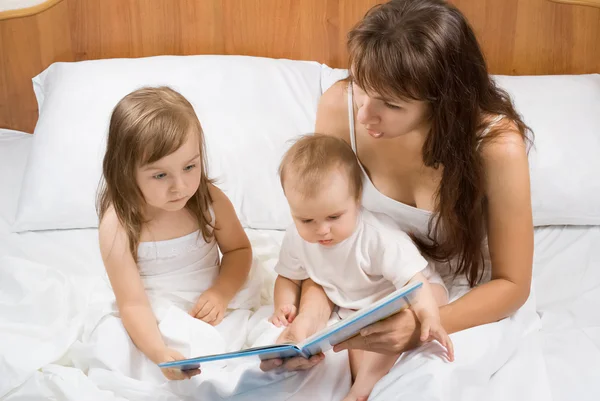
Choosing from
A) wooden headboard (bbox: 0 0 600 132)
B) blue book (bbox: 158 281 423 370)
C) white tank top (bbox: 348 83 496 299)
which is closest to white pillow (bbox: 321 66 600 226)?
wooden headboard (bbox: 0 0 600 132)

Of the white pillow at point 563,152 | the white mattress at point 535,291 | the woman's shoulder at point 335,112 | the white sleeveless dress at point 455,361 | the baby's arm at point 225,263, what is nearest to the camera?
the white sleeveless dress at point 455,361

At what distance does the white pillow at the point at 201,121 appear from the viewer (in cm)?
194

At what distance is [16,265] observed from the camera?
1.67 meters

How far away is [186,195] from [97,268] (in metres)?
0.47

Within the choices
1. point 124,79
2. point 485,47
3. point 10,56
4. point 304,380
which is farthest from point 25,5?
point 304,380

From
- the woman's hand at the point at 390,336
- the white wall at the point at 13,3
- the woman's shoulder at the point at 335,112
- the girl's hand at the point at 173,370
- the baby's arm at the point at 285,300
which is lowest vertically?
the girl's hand at the point at 173,370

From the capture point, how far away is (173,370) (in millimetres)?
1323

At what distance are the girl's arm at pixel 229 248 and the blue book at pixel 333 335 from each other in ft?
0.94

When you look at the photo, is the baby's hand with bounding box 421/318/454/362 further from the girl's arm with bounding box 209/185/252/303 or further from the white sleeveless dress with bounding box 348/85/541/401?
the girl's arm with bounding box 209/185/252/303

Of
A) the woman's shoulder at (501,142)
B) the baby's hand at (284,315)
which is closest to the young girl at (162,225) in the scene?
the baby's hand at (284,315)

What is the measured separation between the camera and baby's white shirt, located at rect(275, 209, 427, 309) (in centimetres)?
142

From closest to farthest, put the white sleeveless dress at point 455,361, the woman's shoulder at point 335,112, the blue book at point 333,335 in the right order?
the blue book at point 333,335 → the white sleeveless dress at point 455,361 → the woman's shoulder at point 335,112

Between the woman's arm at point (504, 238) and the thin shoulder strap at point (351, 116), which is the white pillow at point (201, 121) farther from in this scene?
the woman's arm at point (504, 238)

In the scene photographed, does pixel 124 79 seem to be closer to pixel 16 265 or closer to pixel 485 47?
pixel 16 265
